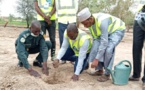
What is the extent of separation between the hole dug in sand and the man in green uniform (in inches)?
5.0

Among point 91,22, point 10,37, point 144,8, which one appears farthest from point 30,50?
point 10,37

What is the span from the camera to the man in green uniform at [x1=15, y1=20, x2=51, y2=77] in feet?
15.3

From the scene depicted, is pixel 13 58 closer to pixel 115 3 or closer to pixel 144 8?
pixel 144 8

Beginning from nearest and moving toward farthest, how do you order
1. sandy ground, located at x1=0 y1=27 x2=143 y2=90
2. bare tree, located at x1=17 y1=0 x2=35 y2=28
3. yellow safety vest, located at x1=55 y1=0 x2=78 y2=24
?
sandy ground, located at x1=0 y1=27 x2=143 y2=90, yellow safety vest, located at x1=55 y1=0 x2=78 y2=24, bare tree, located at x1=17 y1=0 x2=35 y2=28

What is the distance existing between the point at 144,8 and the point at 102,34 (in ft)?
2.54

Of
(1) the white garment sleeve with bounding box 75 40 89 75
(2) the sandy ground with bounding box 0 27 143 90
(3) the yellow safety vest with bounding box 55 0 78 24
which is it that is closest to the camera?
(2) the sandy ground with bounding box 0 27 143 90

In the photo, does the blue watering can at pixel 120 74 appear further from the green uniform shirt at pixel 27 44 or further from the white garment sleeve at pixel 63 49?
the green uniform shirt at pixel 27 44

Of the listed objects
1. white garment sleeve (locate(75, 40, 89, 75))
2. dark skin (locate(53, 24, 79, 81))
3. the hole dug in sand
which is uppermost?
dark skin (locate(53, 24, 79, 81))

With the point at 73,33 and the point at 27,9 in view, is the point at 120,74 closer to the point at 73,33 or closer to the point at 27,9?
the point at 73,33

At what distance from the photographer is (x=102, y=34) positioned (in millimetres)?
4441

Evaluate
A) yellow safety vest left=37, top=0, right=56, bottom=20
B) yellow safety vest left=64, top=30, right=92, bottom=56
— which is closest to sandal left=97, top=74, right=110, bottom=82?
yellow safety vest left=64, top=30, right=92, bottom=56

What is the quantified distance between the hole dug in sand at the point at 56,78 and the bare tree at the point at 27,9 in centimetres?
721

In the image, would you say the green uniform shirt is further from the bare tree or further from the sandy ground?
the bare tree

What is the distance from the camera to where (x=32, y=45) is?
16.3 feet
